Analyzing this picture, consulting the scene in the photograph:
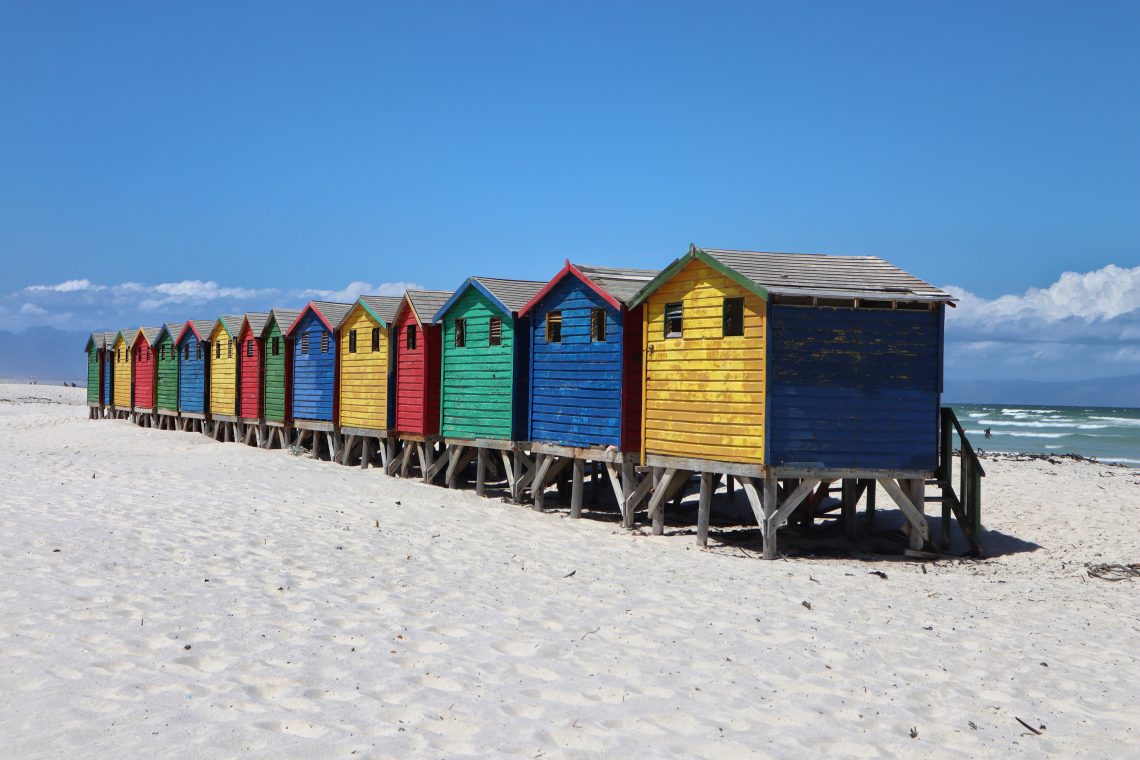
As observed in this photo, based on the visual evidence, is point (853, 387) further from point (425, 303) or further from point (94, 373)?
point (94, 373)

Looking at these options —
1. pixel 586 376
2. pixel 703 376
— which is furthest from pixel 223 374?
pixel 703 376

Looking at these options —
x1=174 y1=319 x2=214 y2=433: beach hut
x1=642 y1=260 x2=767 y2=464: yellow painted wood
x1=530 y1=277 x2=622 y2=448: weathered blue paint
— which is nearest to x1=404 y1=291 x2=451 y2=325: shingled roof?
x1=530 y1=277 x2=622 y2=448: weathered blue paint

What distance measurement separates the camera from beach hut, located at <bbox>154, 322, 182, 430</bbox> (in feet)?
122

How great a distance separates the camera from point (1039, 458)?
37.6m

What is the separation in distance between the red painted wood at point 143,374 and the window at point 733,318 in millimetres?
31877

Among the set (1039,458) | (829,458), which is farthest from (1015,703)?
(1039,458)

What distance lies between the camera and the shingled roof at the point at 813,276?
13078mm

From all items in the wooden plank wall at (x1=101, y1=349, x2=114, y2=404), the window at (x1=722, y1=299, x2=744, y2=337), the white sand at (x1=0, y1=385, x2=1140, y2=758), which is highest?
the window at (x1=722, y1=299, x2=744, y2=337)

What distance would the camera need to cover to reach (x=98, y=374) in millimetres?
46094

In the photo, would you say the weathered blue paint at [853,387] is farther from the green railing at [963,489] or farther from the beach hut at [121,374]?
the beach hut at [121,374]

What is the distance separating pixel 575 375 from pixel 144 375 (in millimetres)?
29996

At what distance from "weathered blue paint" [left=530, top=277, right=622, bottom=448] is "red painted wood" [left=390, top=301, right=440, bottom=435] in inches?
164

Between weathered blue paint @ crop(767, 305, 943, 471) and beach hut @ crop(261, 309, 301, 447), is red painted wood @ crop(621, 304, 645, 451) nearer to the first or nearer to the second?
weathered blue paint @ crop(767, 305, 943, 471)

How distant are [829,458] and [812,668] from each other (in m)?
5.98
